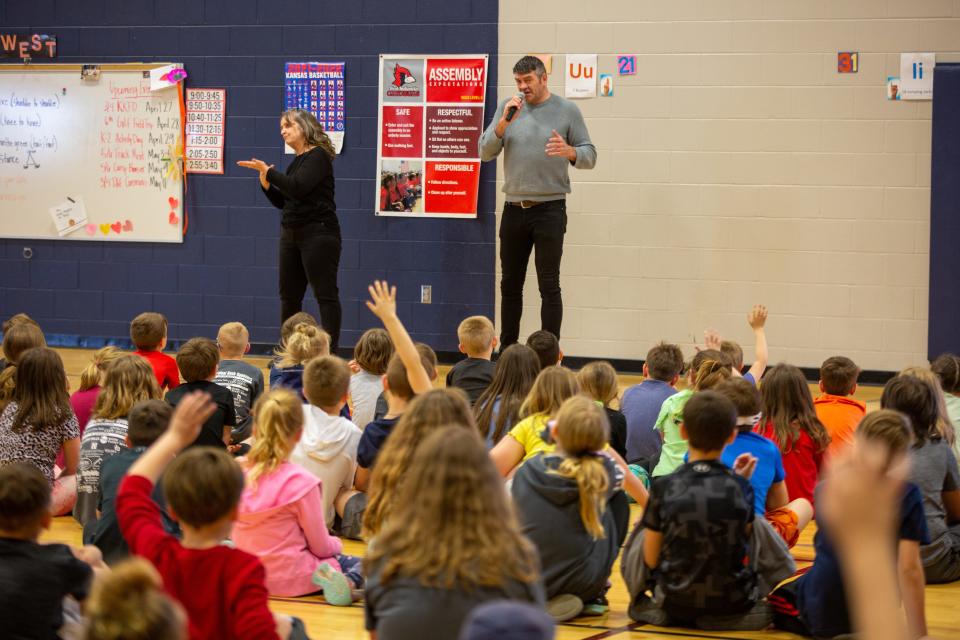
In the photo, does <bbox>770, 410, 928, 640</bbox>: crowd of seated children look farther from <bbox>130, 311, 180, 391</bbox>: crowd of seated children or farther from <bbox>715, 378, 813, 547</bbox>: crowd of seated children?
<bbox>130, 311, 180, 391</bbox>: crowd of seated children

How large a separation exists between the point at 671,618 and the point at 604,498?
0.46 metres

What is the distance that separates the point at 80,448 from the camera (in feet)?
13.9

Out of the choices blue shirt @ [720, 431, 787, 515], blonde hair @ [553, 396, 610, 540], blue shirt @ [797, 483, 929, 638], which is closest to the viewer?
blue shirt @ [797, 483, 929, 638]

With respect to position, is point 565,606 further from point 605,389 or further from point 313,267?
point 313,267

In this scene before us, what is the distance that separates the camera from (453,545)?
6.95ft

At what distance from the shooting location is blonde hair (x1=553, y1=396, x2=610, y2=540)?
3.20 m

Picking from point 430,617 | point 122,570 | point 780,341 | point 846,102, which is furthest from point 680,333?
point 122,570

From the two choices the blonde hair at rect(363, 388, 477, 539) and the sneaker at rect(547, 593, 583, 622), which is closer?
the blonde hair at rect(363, 388, 477, 539)

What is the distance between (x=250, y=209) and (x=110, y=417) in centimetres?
461

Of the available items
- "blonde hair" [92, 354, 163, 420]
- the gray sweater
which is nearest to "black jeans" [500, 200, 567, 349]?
the gray sweater

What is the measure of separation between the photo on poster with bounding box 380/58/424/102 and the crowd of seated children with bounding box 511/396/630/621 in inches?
206

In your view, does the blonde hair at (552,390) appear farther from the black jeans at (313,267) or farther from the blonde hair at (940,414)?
the black jeans at (313,267)

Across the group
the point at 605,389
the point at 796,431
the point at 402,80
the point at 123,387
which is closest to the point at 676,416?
the point at 605,389

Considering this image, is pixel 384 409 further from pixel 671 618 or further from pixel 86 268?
pixel 86 268
